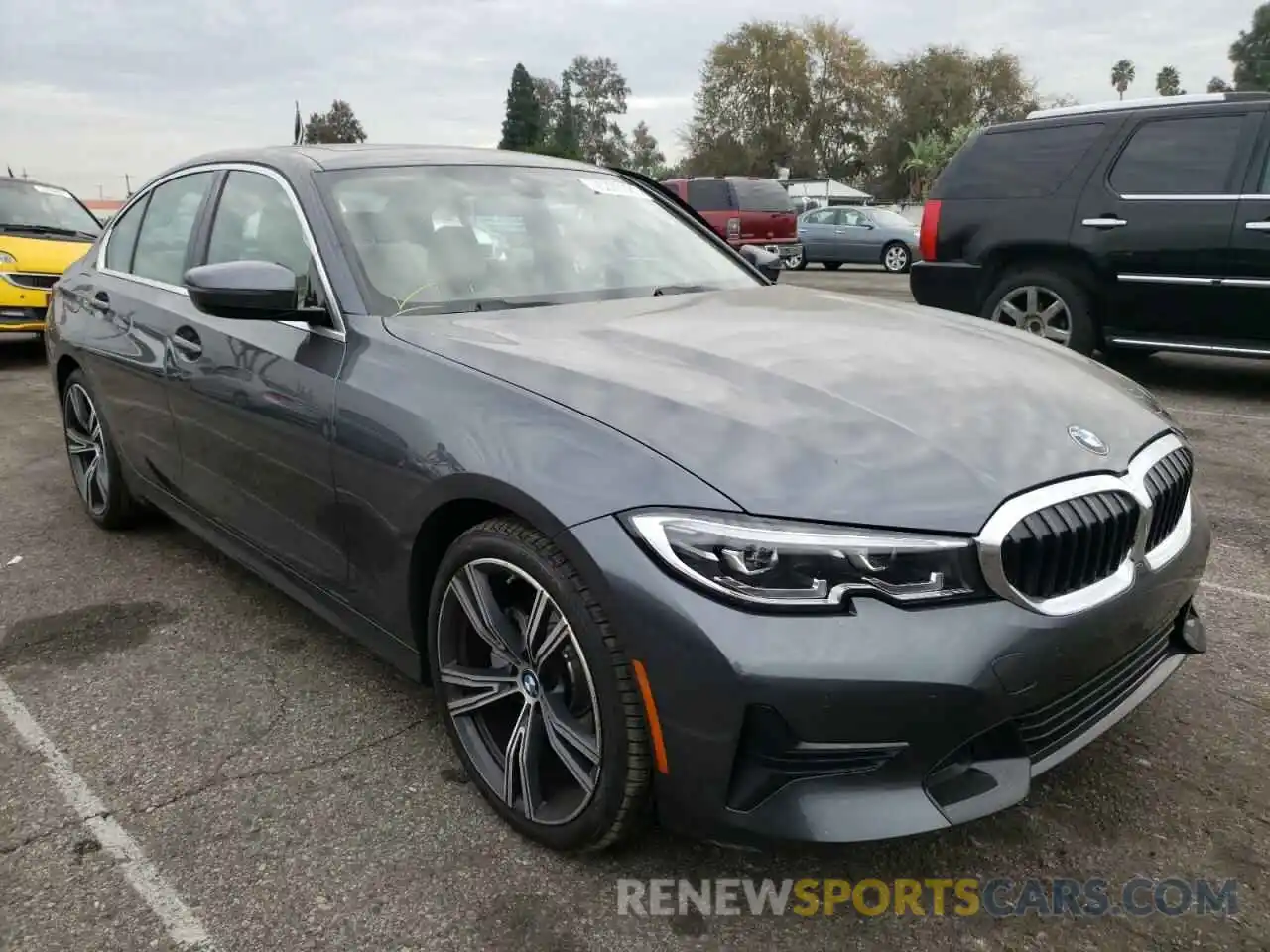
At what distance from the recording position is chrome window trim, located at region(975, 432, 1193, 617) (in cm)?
182

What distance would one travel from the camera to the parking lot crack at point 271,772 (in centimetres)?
246

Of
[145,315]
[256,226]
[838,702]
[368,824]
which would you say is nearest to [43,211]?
[145,315]

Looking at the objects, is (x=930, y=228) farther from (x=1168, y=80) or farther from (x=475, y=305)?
(x=1168, y=80)

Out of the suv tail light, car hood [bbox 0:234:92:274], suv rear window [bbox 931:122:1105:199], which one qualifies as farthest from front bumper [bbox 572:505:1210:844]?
car hood [bbox 0:234:92:274]

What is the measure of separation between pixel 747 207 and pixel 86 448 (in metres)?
16.7

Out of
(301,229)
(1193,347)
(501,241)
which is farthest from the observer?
(1193,347)

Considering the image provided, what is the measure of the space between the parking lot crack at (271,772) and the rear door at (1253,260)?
5.75 meters

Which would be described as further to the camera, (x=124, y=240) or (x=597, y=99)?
(x=597, y=99)

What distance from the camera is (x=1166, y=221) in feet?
21.1

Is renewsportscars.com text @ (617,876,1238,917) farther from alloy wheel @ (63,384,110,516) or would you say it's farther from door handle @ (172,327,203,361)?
alloy wheel @ (63,384,110,516)

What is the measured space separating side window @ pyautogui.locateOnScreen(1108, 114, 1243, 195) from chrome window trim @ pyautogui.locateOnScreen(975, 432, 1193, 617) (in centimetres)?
497

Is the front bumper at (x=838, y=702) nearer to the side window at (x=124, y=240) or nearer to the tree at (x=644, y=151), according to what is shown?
the side window at (x=124, y=240)

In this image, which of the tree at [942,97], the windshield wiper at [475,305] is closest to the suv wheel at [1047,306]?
the windshield wiper at [475,305]

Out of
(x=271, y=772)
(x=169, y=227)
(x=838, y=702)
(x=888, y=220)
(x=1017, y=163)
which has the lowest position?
(x=271, y=772)
